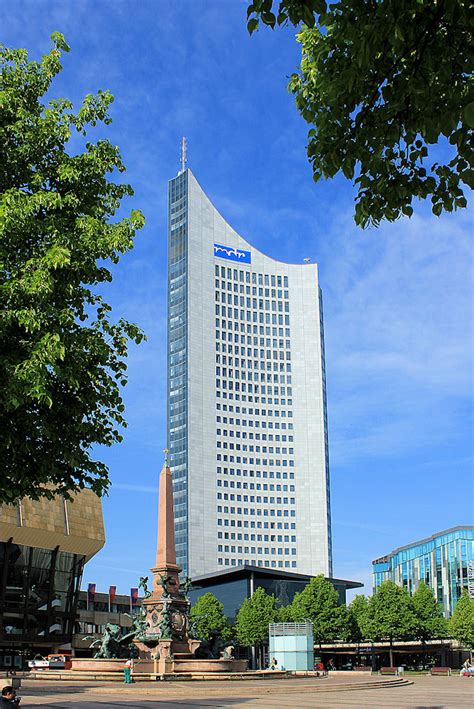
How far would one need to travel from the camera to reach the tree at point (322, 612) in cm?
8675

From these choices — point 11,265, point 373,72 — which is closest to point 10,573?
point 11,265

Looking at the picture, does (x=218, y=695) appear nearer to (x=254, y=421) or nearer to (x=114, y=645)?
(x=114, y=645)

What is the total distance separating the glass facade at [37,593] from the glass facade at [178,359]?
5442 cm

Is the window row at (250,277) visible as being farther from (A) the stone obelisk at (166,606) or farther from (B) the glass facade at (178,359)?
(A) the stone obelisk at (166,606)

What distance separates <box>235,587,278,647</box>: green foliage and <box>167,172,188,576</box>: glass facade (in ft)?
153

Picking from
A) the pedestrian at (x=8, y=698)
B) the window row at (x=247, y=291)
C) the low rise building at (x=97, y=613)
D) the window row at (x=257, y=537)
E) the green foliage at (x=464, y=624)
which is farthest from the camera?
the window row at (x=247, y=291)

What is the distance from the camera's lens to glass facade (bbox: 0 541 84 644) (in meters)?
82.8

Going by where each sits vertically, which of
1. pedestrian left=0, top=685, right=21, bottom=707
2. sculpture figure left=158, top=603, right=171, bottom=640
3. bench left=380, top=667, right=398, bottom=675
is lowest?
bench left=380, top=667, right=398, bottom=675

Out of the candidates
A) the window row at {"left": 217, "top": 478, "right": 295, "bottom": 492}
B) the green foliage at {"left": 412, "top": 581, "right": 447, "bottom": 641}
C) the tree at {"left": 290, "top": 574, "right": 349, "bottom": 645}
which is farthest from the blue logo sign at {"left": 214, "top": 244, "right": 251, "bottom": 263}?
the green foliage at {"left": 412, "top": 581, "right": 447, "bottom": 641}

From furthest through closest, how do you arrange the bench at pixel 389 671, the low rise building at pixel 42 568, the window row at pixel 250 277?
the window row at pixel 250 277, the low rise building at pixel 42 568, the bench at pixel 389 671

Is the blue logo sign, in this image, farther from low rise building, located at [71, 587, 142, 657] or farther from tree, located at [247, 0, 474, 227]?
tree, located at [247, 0, 474, 227]

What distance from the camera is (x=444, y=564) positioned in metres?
124

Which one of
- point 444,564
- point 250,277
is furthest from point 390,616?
point 250,277

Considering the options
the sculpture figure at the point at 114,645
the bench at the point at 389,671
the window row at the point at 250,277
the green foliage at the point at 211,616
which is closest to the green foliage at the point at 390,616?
the bench at the point at 389,671
